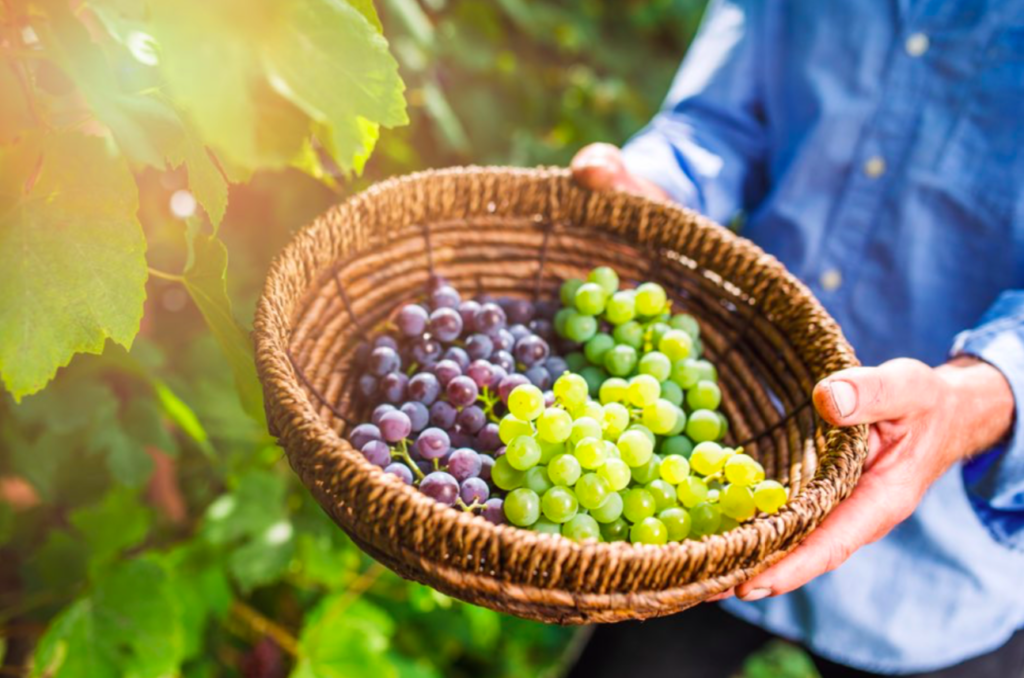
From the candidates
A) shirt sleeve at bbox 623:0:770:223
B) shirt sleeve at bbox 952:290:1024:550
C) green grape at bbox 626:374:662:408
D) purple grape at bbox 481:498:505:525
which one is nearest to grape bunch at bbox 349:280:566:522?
purple grape at bbox 481:498:505:525

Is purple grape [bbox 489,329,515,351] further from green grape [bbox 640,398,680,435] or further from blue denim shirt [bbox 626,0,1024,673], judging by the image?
blue denim shirt [bbox 626,0,1024,673]

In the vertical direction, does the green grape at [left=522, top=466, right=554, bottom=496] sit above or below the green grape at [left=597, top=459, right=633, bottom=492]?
below

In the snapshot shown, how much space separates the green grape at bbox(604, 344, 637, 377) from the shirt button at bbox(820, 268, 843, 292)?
14.7 inches

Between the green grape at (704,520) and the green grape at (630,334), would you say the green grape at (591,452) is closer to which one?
the green grape at (704,520)

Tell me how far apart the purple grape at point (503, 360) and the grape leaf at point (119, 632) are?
1.91 feet

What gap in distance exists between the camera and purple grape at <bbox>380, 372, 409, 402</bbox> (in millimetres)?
873

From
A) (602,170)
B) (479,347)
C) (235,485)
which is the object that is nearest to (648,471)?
(479,347)

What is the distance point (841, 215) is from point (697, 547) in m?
0.71

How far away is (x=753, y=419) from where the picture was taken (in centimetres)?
98

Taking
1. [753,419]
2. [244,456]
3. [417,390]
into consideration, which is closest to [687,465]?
[753,419]

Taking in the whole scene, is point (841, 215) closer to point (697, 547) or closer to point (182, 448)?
point (697, 547)

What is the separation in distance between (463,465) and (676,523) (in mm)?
219

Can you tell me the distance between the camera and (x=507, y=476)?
79cm

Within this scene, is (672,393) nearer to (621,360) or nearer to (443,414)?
(621,360)
